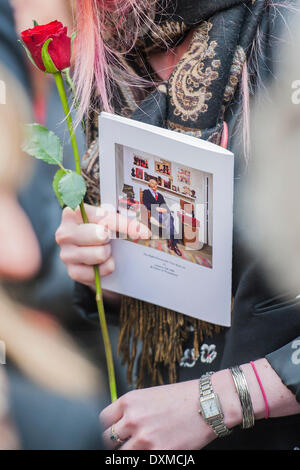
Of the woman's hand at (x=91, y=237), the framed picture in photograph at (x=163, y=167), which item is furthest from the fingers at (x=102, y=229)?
the framed picture in photograph at (x=163, y=167)

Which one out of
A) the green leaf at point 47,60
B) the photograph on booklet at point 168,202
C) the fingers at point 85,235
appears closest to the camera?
the green leaf at point 47,60

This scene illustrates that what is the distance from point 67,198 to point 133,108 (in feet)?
0.86

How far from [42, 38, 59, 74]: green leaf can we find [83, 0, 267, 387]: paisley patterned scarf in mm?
193

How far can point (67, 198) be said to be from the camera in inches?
26.4

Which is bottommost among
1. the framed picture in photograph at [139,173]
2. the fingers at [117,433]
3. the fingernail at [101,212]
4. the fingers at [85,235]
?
the fingers at [117,433]

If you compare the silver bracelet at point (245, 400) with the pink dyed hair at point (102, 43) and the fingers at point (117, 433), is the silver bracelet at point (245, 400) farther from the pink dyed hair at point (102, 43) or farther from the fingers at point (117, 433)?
the pink dyed hair at point (102, 43)

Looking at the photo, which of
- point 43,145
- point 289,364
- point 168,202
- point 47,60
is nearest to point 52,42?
point 47,60

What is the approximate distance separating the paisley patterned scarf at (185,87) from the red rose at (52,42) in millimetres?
192

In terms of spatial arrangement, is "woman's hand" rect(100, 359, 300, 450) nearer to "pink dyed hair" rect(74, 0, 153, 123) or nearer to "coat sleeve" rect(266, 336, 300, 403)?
"coat sleeve" rect(266, 336, 300, 403)

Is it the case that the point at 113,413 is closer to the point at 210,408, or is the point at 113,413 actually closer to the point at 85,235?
the point at 210,408

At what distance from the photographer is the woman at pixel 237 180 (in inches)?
29.0

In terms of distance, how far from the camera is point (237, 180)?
0.75m

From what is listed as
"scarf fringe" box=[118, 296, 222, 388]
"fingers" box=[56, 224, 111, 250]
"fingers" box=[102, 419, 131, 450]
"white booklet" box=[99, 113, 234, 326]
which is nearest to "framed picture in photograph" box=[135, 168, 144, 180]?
"white booklet" box=[99, 113, 234, 326]

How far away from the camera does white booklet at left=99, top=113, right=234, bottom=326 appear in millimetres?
707
